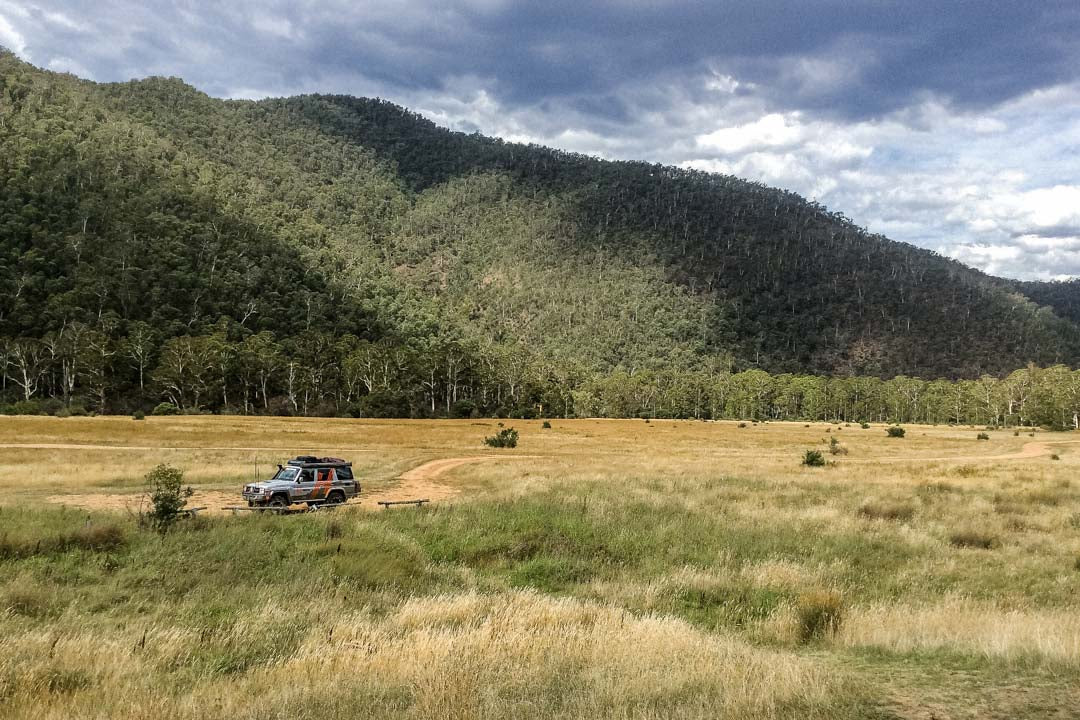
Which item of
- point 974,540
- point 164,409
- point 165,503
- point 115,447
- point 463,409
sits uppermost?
point 165,503

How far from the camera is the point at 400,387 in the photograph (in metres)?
110

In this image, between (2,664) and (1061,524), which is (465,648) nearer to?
(2,664)

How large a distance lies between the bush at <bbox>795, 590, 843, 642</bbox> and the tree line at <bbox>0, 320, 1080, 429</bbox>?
307ft

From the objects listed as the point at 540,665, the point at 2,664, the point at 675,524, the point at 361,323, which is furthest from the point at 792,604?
the point at 361,323

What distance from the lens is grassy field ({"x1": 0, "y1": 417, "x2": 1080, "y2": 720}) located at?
6.54 metres

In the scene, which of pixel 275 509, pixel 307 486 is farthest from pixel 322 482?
pixel 275 509

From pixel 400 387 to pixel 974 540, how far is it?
99.4m

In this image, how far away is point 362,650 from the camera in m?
8.16

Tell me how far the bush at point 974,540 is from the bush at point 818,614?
31.5 feet

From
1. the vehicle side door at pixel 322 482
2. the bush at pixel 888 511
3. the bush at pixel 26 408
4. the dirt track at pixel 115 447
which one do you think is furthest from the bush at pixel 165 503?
the bush at pixel 26 408

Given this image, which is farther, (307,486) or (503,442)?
(503,442)

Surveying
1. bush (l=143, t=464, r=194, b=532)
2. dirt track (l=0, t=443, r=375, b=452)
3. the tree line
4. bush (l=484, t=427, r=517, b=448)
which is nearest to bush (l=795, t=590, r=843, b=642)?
bush (l=143, t=464, r=194, b=532)

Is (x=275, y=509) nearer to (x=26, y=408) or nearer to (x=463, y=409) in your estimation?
(x=26, y=408)

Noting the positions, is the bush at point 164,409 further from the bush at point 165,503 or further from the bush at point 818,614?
the bush at point 818,614
